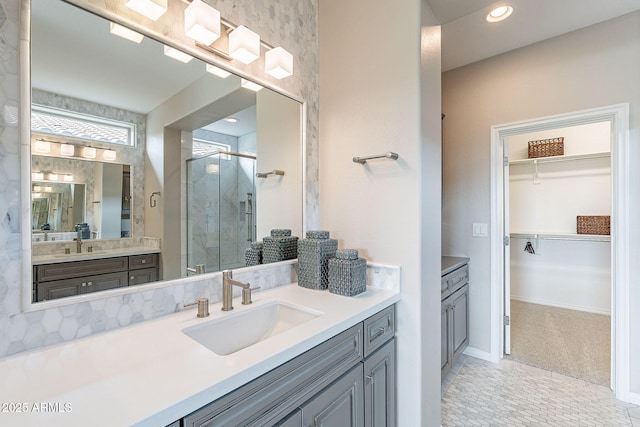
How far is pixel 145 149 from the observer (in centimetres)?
123

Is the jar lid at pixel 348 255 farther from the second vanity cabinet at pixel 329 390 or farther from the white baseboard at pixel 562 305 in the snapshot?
the white baseboard at pixel 562 305

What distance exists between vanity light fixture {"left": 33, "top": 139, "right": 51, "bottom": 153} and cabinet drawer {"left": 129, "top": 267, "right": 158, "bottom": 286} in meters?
0.51

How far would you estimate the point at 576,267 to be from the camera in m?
3.77

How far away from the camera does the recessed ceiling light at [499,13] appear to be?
1.98 m

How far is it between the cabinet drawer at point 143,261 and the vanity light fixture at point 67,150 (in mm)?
437

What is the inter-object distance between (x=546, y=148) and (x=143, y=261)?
4.60 meters

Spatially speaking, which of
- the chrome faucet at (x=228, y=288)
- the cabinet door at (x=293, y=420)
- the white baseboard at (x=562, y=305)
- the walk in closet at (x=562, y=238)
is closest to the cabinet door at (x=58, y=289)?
the chrome faucet at (x=228, y=288)

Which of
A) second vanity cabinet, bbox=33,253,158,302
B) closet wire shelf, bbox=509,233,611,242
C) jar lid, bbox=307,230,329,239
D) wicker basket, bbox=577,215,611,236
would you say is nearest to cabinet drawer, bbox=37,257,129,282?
second vanity cabinet, bbox=33,253,158,302

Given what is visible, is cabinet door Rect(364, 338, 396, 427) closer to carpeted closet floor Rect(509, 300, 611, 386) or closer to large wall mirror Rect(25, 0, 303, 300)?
large wall mirror Rect(25, 0, 303, 300)

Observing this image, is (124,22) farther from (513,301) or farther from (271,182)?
(513,301)

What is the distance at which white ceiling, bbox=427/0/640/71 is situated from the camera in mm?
1730

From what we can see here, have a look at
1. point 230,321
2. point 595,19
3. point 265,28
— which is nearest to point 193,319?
point 230,321

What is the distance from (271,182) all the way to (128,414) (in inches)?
51.6

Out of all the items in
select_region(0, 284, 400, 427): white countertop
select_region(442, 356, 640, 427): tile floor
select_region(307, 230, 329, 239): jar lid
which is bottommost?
select_region(442, 356, 640, 427): tile floor
